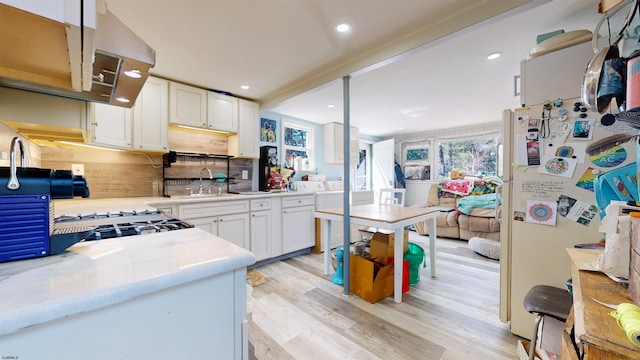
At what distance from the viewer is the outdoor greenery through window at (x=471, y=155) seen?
5.11 m

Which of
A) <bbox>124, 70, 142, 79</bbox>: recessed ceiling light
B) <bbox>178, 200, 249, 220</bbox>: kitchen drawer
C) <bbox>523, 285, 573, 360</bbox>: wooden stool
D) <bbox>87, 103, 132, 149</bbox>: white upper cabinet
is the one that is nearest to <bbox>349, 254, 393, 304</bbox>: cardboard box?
<bbox>523, 285, 573, 360</bbox>: wooden stool

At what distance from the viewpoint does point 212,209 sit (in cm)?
264

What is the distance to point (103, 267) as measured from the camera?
0.61 m

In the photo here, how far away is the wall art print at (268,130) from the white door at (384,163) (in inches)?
121

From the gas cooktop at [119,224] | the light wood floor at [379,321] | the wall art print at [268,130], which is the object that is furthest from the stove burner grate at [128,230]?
the wall art print at [268,130]

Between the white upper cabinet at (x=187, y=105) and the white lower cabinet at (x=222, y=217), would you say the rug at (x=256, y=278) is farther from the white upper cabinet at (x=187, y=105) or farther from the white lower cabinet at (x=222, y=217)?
the white upper cabinet at (x=187, y=105)

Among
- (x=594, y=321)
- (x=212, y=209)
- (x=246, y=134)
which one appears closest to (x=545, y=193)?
(x=594, y=321)

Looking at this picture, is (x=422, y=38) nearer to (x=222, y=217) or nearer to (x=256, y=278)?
(x=222, y=217)

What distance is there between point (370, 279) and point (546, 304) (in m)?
1.22

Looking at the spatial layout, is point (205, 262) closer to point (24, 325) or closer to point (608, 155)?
point (24, 325)

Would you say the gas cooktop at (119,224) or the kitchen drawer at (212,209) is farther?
the kitchen drawer at (212,209)

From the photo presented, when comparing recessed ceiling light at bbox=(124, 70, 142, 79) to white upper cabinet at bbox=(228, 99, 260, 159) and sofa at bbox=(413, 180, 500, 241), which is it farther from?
sofa at bbox=(413, 180, 500, 241)

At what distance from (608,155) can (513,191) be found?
1.58 ft

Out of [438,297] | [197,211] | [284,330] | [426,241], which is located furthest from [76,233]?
[426,241]
